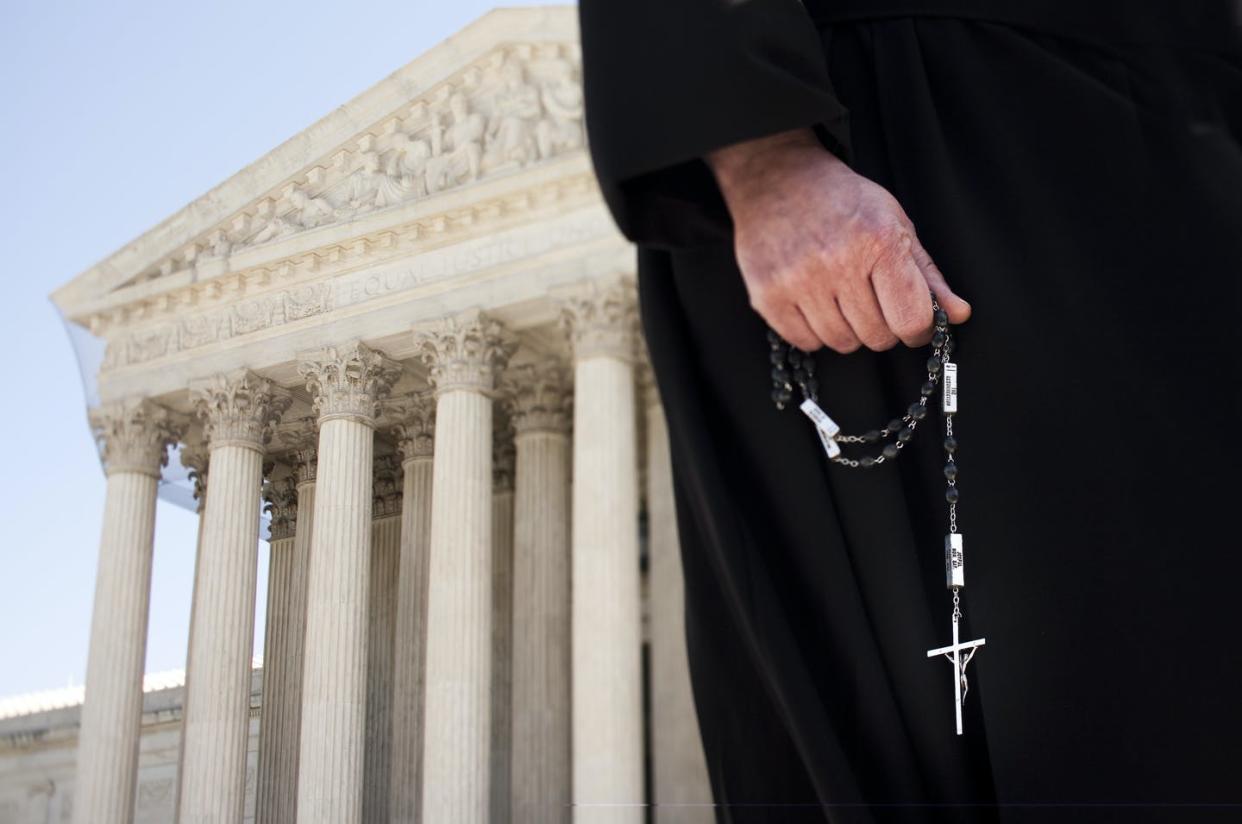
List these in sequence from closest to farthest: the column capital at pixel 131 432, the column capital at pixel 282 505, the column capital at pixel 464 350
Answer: the column capital at pixel 464 350 → the column capital at pixel 282 505 → the column capital at pixel 131 432

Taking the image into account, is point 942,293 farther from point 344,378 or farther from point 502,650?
point 502,650

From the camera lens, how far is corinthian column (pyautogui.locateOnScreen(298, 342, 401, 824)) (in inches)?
768

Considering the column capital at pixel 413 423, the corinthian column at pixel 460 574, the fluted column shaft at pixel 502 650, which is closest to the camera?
the corinthian column at pixel 460 574

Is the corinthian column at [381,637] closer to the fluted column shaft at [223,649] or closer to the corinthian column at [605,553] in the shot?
the fluted column shaft at [223,649]

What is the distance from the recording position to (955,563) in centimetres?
174

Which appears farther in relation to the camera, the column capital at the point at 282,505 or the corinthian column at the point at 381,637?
the column capital at the point at 282,505

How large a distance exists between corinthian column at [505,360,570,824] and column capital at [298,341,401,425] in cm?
209

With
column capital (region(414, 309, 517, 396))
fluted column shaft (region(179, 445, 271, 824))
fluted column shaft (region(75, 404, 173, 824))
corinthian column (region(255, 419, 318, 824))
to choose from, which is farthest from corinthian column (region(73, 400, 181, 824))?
column capital (region(414, 309, 517, 396))

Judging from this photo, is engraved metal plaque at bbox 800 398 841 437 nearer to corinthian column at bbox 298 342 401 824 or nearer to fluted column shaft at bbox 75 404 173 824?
corinthian column at bbox 298 342 401 824

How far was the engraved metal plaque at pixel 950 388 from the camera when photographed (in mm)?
1760

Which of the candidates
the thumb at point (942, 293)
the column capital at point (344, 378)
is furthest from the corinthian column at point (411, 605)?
the thumb at point (942, 293)

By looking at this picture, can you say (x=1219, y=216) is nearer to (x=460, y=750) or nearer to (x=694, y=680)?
(x=694, y=680)

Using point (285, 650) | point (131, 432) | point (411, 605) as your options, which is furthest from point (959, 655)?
point (131, 432)

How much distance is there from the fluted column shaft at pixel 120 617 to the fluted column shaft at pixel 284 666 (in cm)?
221
